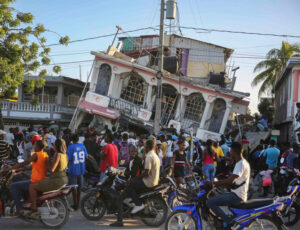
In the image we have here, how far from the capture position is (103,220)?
688 cm

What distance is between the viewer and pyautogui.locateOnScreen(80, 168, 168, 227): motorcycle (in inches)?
254

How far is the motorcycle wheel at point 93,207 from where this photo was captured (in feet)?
22.1

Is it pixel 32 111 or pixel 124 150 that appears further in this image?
pixel 32 111

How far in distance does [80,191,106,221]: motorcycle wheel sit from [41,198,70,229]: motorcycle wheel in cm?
66

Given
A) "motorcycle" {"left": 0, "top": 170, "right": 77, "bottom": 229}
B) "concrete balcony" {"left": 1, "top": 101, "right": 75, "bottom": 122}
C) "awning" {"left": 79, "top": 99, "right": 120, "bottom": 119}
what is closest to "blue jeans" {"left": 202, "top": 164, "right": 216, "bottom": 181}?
"motorcycle" {"left": 0, "top": 170, "right": 77, "bottom": 229}

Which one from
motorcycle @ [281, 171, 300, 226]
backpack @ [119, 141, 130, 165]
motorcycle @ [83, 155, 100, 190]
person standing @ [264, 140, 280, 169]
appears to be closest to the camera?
motorcycle @ [281, 171, 300, 226]

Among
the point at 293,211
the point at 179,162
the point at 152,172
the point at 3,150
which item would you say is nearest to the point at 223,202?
the point at 152,172

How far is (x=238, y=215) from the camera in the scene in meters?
5.12

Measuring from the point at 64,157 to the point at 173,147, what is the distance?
21.0 feet

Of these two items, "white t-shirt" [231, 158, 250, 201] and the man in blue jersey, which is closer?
"white t-shirt" [231, 158, 250, 201]

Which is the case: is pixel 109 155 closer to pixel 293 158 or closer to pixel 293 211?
pixel 293 211

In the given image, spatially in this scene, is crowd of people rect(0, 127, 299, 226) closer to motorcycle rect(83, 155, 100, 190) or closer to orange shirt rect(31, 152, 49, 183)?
orange shirt rect(31, 152, 49, 183)

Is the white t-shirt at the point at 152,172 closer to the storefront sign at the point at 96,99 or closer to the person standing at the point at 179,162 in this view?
the person standing at the point at 179,162

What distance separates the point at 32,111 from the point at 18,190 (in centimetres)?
1914
